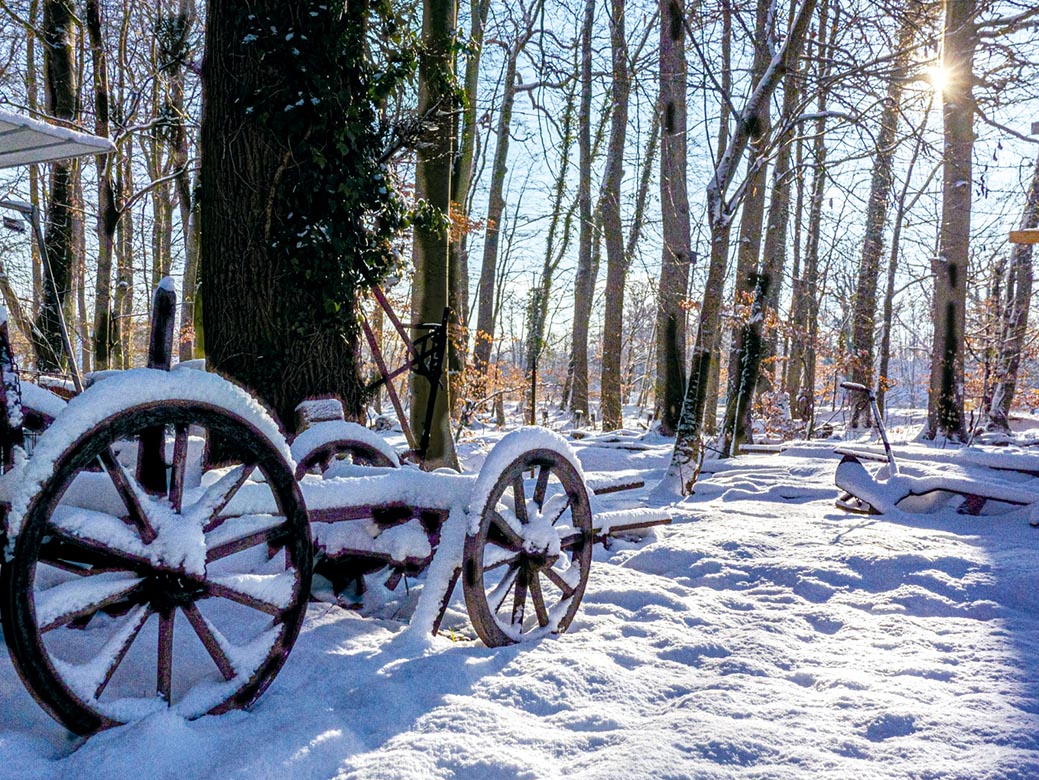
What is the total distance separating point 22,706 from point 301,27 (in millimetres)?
3735

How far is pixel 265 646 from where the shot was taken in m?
A: 1.82

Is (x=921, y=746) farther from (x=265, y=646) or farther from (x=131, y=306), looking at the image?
(x=131, y=306)

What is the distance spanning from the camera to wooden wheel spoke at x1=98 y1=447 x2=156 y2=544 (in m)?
1.53

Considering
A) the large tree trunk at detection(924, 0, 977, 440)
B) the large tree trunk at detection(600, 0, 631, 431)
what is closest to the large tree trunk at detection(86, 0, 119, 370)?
the large tree trunk at detection(600, 0, 631, 431)

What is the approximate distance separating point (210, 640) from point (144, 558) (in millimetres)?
293

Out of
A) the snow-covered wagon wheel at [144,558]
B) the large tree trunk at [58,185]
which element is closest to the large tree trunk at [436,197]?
the snow-covered wagon wheel at [144,558]

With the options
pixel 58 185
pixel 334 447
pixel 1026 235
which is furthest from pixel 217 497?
pixel 58 185

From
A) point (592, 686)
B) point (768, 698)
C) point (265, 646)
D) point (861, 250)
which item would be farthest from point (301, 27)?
point (861, 250)

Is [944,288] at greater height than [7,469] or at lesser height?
greater

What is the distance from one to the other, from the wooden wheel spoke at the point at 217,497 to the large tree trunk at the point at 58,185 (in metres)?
9.16

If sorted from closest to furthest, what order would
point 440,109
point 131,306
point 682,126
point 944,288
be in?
1. point 440,109
2. point 944,288
3. point 682,126
4. point 131,306

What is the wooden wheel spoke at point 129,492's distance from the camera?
1526mm

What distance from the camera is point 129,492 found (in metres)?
1.58

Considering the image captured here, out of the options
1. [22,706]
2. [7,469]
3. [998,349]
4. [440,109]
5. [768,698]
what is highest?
[440,109]
